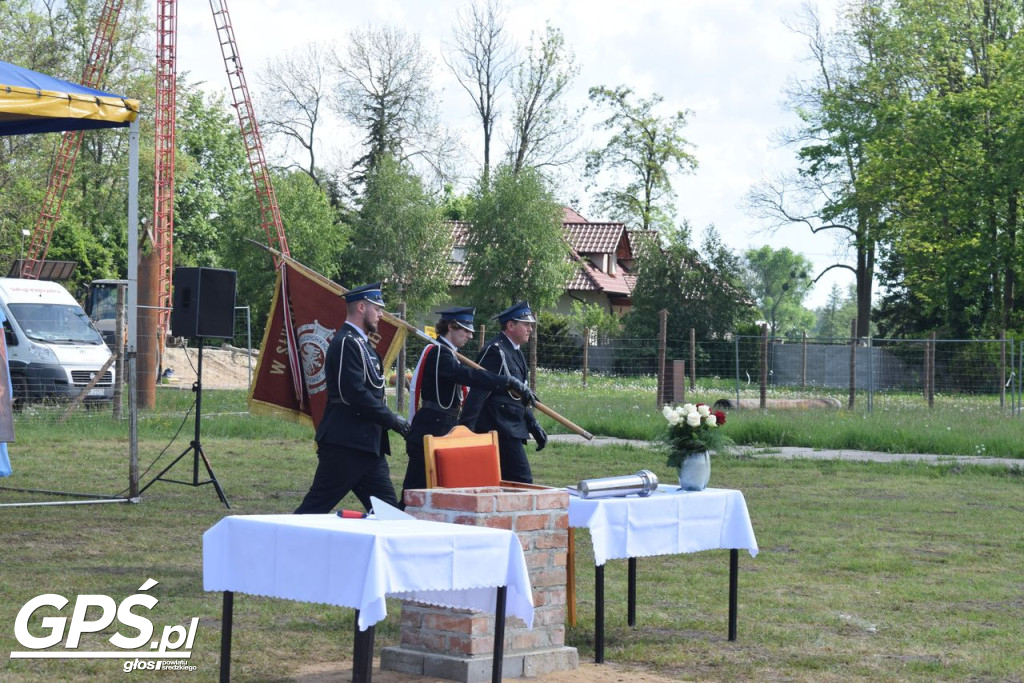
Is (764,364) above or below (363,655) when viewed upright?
above

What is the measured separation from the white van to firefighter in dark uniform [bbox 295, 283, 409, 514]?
1732cm

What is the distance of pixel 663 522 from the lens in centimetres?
732

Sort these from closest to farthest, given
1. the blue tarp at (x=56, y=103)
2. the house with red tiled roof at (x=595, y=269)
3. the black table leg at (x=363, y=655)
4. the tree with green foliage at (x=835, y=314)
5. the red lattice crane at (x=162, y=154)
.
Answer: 1. the black table leg at (x=363, y=655)
2. the blue tarp at (x=56, y=103)
3. the red lattice crane at (x=162, y=154)
4. the house with red tiled roof at (x=595, y=269)
5. the tree with green foliage at (x=835, y=314)

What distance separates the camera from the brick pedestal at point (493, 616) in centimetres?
622

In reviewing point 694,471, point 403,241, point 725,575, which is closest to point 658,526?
point 694,471

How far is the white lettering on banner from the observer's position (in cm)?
673

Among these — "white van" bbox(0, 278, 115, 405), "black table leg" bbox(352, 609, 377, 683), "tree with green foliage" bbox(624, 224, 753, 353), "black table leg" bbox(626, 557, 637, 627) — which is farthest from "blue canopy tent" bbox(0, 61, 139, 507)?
"tree with green foliage" bbox(624, 224, 753, 353)

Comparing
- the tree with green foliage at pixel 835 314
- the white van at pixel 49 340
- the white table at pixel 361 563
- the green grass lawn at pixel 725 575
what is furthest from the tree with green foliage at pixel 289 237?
the tree with green foliage at pixel 835 314

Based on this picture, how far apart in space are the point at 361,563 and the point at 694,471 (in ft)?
10.6

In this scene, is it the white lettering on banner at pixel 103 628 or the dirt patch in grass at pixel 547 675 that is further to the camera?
the white lettering on banner at pixel 103 628

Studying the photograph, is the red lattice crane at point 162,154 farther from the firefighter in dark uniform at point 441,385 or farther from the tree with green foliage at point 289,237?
the firefighter in dark uniform at point 441,385

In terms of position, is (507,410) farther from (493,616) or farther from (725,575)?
(493,616)

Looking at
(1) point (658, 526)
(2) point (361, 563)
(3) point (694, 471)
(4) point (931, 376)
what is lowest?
(1) point (658, 526)

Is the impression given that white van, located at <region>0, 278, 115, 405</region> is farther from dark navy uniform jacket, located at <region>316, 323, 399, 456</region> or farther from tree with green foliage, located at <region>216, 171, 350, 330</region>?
tree with green foliage, located at <region>216, 171, 350, 330</region>
